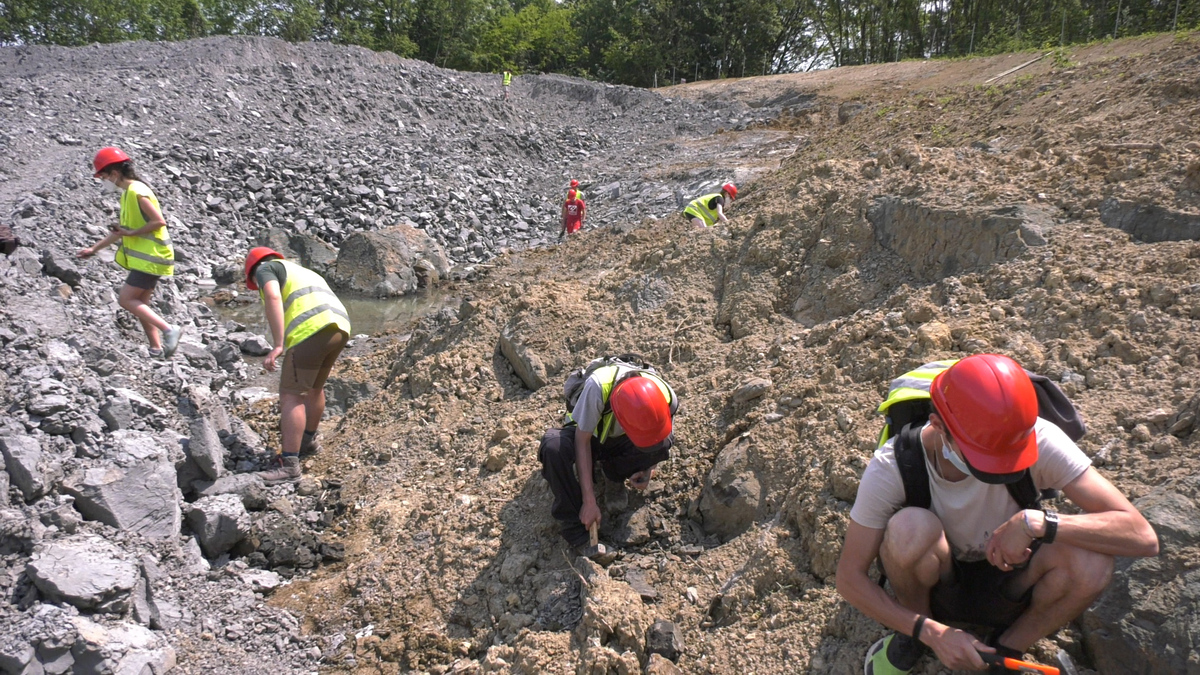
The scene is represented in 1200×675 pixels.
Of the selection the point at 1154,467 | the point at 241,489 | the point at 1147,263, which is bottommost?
the point at 241,489

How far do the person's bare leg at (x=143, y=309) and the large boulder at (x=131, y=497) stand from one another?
2.25 metres

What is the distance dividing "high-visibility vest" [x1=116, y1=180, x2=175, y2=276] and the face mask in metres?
5.45

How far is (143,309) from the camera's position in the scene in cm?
576

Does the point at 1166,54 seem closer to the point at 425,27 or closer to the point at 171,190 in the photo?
the point at 171,190

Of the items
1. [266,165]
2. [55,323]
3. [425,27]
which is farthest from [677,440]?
[425,27]

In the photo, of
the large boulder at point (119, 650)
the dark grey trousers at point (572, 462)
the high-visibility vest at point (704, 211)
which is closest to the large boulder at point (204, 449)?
the large boulder at point (119, 650)

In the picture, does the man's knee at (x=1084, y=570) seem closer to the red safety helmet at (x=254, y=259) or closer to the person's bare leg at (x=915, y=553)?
the person's bare leg at (x=915, y=553)

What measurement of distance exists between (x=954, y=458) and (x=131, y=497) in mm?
3715

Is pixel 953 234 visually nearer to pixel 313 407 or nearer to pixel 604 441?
pixel 604 441

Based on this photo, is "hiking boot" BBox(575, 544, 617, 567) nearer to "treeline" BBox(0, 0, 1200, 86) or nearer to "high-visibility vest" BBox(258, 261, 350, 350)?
"high-visibility vest" BBox(258, 261, 350, 350)

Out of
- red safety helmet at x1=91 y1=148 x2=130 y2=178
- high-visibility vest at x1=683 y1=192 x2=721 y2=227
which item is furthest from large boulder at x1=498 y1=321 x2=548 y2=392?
red safety helmet at x1=91 y1=148 x2=130 y2=178

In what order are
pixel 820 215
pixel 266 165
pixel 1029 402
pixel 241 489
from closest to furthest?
pixel 1029 402
pixel 241 489
pixel 820 215
pixel 266 165

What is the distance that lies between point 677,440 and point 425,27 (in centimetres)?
3719

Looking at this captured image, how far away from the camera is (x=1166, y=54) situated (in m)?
5.74
